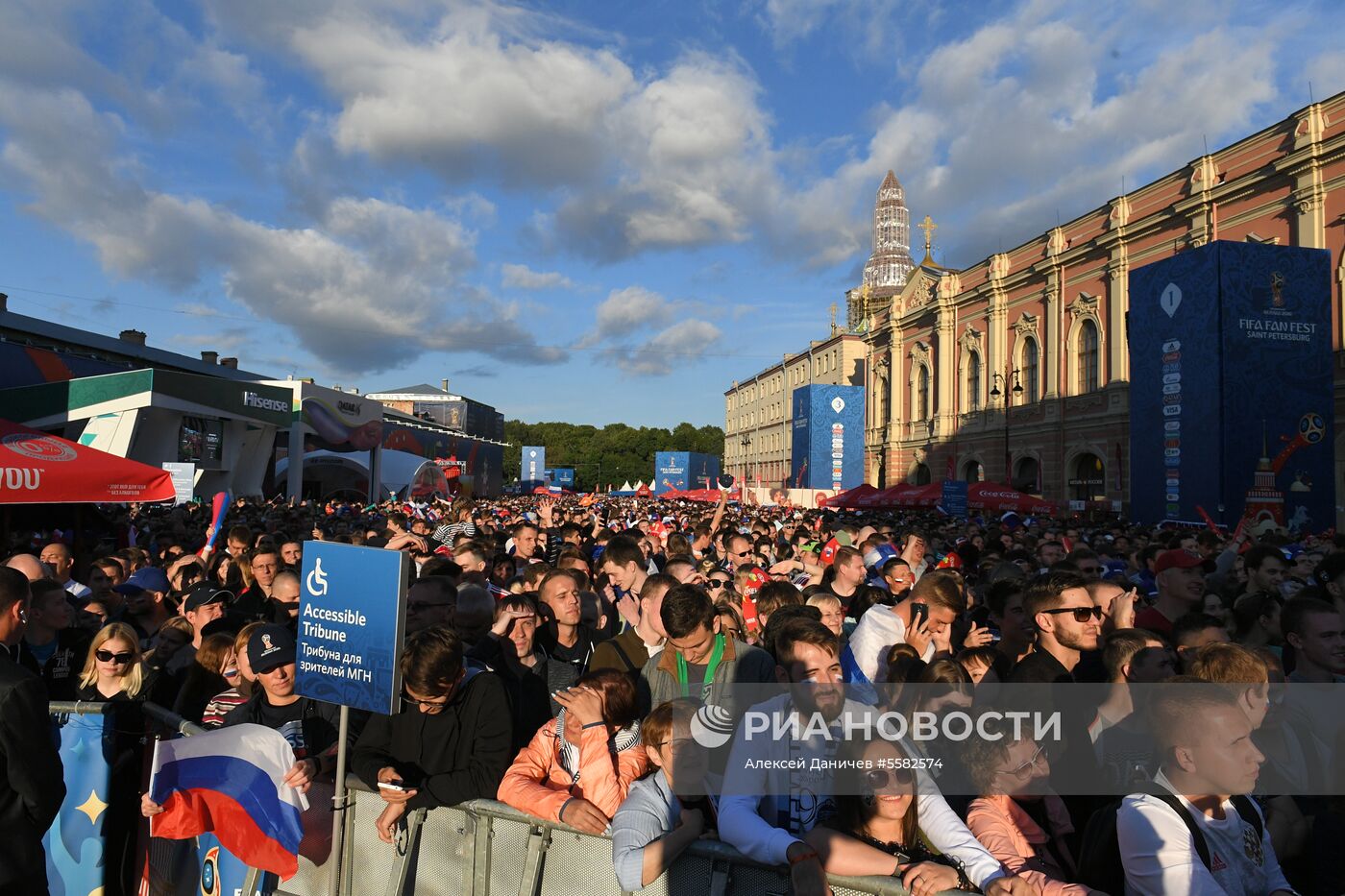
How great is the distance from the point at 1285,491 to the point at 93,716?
944 inches

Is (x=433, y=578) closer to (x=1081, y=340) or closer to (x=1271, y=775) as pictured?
(x=1271, y=775)

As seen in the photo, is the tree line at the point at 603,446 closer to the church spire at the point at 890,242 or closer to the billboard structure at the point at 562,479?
the billboard structure at the point at 562,479

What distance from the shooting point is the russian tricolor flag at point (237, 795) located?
3.38 m

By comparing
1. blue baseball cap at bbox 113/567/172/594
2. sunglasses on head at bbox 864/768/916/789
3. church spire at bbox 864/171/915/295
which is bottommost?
sunglasses on head at bbox 864/768/916/789

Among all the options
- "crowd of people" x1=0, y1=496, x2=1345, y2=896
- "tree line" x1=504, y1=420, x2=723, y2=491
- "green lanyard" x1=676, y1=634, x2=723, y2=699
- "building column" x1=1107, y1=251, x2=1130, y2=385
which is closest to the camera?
"crowd of people" x1=0, y1=496, x2=1345, y2=896

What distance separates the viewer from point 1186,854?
222 centimetres

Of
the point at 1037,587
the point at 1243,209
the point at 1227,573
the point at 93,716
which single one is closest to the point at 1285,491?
the point at 1243,209

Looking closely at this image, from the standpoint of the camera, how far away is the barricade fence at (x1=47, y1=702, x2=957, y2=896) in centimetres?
276

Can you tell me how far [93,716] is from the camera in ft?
12.7

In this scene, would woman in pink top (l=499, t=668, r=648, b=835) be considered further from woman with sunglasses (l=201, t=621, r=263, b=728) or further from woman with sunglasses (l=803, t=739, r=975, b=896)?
woman with sunglasses (l=201, t=621, r=263, b=728)

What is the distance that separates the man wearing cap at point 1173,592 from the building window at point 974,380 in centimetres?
4036

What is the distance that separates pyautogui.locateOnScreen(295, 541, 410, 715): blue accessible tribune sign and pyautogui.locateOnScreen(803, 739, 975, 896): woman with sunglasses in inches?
67.6

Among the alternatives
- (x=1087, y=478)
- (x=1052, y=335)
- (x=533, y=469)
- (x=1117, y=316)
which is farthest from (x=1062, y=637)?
(x=533, y=469)

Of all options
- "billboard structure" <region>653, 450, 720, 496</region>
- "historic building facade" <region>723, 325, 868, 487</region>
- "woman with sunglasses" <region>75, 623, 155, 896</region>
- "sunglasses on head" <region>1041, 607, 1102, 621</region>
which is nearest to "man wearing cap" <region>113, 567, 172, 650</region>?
"woman with sunglasses" <region>75, 623, 155, 896</region>
